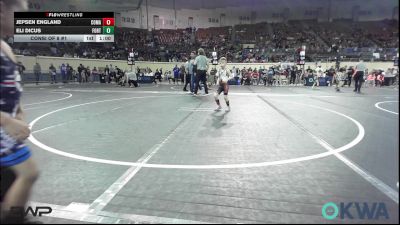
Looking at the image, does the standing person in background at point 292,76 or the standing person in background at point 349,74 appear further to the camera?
the standing person in background at point 292,76

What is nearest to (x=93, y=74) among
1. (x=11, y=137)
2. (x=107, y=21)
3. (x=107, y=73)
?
(x=107, y=73)

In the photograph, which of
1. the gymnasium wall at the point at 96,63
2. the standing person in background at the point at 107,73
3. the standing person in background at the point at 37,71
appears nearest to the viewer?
the standing person in background at the point at 37,71

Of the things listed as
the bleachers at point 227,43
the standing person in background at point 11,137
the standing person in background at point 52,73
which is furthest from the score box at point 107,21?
the standing person in background at point 11,137

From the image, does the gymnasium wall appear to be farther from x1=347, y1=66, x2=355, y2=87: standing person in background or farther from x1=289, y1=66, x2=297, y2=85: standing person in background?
x1=289, y1=66, x2=297, y2=85: standing person in background

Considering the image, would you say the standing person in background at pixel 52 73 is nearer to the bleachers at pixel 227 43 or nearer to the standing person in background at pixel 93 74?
the bleachers at pixel 227 43

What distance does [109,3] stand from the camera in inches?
1296

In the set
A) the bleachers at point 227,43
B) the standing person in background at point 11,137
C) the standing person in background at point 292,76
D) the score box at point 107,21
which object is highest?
the bleachers at point 227,43

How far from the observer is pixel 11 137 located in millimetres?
2062

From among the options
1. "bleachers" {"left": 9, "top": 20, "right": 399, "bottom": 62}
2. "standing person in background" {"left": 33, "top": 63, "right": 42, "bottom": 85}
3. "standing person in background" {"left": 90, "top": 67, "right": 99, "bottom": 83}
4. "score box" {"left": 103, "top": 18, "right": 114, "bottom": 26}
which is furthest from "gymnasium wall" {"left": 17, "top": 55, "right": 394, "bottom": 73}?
"score box" {"left": 103, "top": 18, "right": 114, "bottom": 26}

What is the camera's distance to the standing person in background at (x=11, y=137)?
6.72 ft

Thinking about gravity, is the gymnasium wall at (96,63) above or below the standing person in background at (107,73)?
above

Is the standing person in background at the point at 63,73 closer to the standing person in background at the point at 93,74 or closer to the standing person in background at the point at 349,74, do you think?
the standing person in background at the point at 93,74

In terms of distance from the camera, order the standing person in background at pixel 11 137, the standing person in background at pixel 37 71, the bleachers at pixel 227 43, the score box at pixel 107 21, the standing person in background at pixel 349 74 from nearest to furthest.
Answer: the standing person in background at pixel 11 137
the score box at pixel 107 21
the standing person in background at pixel 349 74
the standing person in background at pixel 37 71
the bleachers at pixel 227 43
